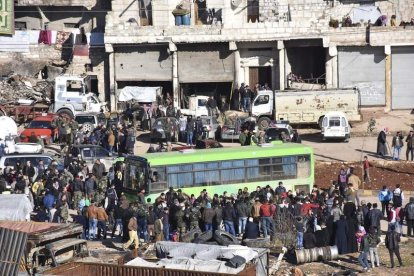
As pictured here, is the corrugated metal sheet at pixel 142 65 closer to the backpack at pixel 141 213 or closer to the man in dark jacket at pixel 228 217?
the man in dark jacket at pixel 228 217

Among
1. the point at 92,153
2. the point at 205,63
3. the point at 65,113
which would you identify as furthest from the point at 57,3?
the point at 92,153

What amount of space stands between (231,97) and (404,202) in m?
20.3

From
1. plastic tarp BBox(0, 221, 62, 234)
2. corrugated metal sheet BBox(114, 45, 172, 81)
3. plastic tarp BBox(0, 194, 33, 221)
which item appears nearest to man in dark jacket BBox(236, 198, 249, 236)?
plastic tarp BBox(0, 221, 62, 234)

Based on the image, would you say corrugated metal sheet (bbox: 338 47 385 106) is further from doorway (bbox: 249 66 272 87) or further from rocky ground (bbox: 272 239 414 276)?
rocky ground (bbox: 272 239 414 276)

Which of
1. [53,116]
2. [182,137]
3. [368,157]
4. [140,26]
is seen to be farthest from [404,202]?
[140,26]

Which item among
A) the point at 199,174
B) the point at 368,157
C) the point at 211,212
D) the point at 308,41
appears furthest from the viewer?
the point at 308,41

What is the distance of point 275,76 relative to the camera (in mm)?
66312

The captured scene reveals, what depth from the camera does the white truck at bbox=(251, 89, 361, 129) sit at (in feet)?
198

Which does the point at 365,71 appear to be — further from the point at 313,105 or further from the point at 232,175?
the point at 232,175

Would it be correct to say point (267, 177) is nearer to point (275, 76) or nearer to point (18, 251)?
point (18, 251)

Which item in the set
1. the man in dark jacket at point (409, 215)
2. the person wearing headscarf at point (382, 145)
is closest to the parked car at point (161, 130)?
the person wearing headscarf at point (382, 145)

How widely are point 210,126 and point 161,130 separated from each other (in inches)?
81.9

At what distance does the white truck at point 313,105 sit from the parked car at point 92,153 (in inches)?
428

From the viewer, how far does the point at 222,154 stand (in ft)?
152
